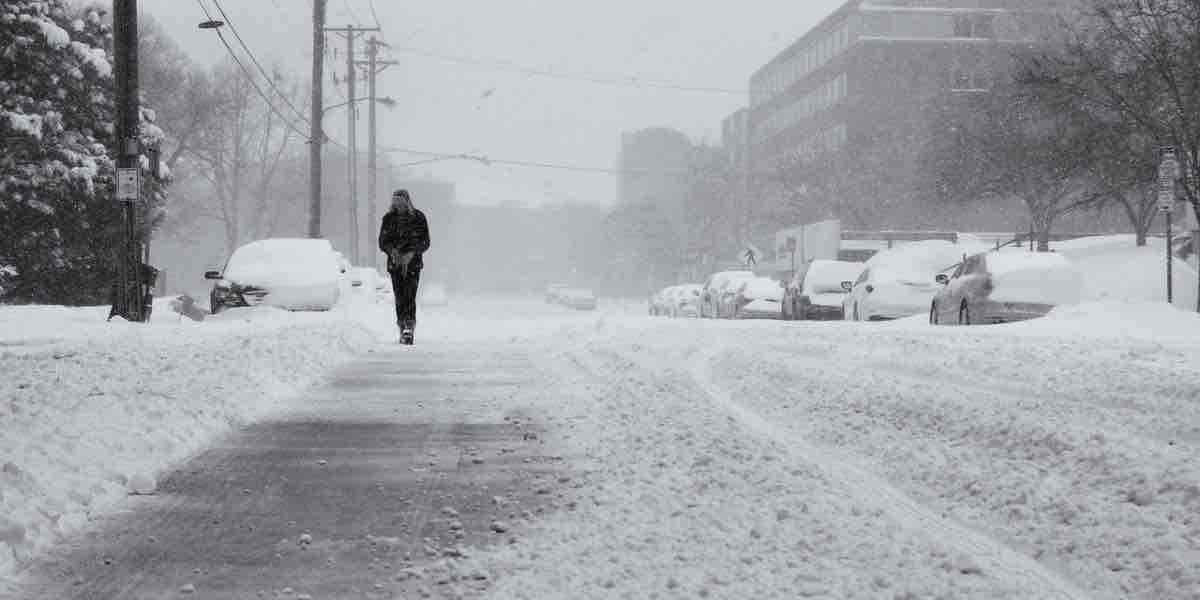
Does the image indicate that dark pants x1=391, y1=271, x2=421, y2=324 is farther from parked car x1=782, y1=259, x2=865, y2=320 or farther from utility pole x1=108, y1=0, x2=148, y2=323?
parked car x1=782, y1=259, x2=865, y2=320

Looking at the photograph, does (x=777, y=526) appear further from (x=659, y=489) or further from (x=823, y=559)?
(x=659, y=489)

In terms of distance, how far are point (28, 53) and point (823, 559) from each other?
30493mm

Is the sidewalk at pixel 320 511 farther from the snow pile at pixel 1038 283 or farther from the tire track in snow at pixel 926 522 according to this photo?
the snow pile at pixel 1038 283

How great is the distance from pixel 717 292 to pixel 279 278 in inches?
697

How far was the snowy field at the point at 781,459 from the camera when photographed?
3945 millimetres

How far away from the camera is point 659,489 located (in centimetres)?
516

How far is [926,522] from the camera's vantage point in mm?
4668

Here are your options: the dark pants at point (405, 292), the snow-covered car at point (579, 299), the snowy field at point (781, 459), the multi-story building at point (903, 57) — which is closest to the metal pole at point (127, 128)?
the dark pants at point (405, 292)

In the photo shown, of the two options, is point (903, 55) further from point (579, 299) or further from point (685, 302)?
point (685, 302)

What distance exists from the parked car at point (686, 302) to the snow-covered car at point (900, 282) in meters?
18.4

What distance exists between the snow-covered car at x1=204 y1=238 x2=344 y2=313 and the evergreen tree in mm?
10759

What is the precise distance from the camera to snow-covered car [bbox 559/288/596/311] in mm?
78438

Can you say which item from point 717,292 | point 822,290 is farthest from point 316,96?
point 822,290

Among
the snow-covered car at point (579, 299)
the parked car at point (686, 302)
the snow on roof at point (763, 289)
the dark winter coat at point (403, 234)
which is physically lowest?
the snow-covered car at point (579, 299)
